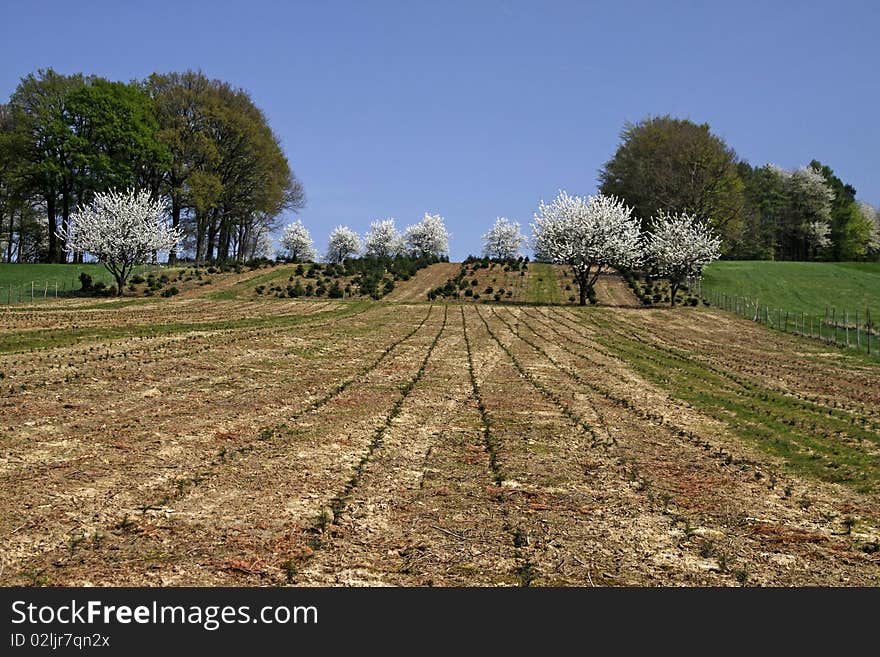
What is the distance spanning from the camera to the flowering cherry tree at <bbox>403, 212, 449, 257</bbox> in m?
110

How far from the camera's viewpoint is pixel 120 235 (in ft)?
155

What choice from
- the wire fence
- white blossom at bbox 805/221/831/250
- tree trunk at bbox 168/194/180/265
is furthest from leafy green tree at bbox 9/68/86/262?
white blossom at bbox 805/221/831/250

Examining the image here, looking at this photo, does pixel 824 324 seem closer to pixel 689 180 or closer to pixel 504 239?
pixel 689 180

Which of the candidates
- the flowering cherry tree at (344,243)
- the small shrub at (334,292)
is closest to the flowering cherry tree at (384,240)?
the flowering cherry tree at (344,243)

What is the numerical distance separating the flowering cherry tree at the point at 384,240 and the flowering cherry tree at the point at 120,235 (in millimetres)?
65862

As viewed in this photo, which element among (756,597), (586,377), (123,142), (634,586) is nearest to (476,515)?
(634,586)

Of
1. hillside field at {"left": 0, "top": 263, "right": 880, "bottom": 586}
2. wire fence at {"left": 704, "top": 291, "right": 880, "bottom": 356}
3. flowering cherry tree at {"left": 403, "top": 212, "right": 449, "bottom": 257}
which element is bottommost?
hillside field at {"left": 0, "top": 263, "right": 880, "bottom": 586}

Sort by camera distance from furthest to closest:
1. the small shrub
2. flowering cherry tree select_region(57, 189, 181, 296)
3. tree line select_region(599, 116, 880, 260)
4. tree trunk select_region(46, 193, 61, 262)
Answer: tree line select_region(599, 116, 880, 260) < tree trunk select_region(46, 193, 61, 262) < the small shrub < flowering cherry tree select_region(57, 189, 181, 296)

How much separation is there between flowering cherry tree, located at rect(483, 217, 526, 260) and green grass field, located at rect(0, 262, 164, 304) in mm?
63412

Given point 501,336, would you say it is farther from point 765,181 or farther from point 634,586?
point 765,181

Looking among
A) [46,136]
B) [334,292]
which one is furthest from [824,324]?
[46,136]

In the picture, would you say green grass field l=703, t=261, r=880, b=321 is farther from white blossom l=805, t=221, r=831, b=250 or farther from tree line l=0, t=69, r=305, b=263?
tree line l=0, t=69, r=305, b=263

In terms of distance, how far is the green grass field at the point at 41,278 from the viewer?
151ft

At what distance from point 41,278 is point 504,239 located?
2915 inches
